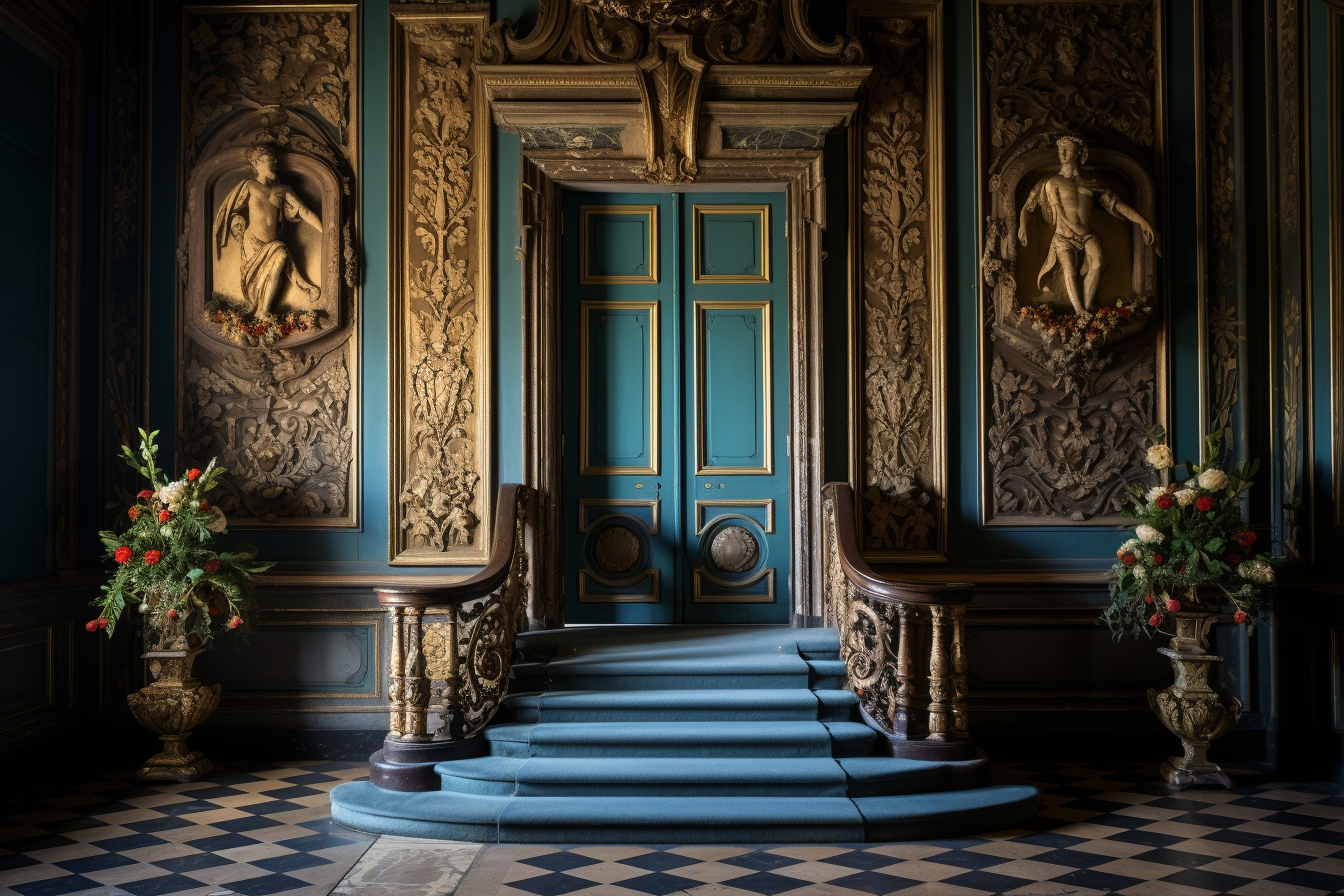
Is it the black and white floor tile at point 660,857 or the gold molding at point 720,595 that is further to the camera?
the gold molding at point 720,595

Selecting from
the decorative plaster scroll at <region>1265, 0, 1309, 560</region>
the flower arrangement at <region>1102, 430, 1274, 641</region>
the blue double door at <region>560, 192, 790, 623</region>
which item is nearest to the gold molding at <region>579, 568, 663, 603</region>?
the blue double door at <region>560, 192, 790, 623</region>

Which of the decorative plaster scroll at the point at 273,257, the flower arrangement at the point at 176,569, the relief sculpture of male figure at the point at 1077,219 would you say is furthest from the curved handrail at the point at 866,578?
the flower arrangement at the point at 176,569

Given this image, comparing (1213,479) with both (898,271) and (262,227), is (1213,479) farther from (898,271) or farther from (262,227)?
(262,227)

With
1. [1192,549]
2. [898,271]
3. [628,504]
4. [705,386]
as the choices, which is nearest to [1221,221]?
[898,271]

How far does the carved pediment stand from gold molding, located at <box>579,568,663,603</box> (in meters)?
2.31

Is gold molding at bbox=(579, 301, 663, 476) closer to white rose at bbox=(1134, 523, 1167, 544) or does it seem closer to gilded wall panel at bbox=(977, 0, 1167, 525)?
gilded wall panel at bbox=(977, 0, 1167, 525)

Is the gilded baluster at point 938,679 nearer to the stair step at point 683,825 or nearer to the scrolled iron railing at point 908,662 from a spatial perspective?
the scrolled iron railing at point 908,662

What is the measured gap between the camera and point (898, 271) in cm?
653

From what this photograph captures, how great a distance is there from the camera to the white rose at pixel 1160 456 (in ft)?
19.5

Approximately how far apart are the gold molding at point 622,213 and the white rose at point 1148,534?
2924 millimetres

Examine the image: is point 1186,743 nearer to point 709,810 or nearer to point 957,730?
point 957,730

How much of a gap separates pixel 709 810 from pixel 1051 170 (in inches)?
159

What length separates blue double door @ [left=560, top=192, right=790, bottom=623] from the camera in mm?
6590

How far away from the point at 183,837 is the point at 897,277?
4.53 meters
